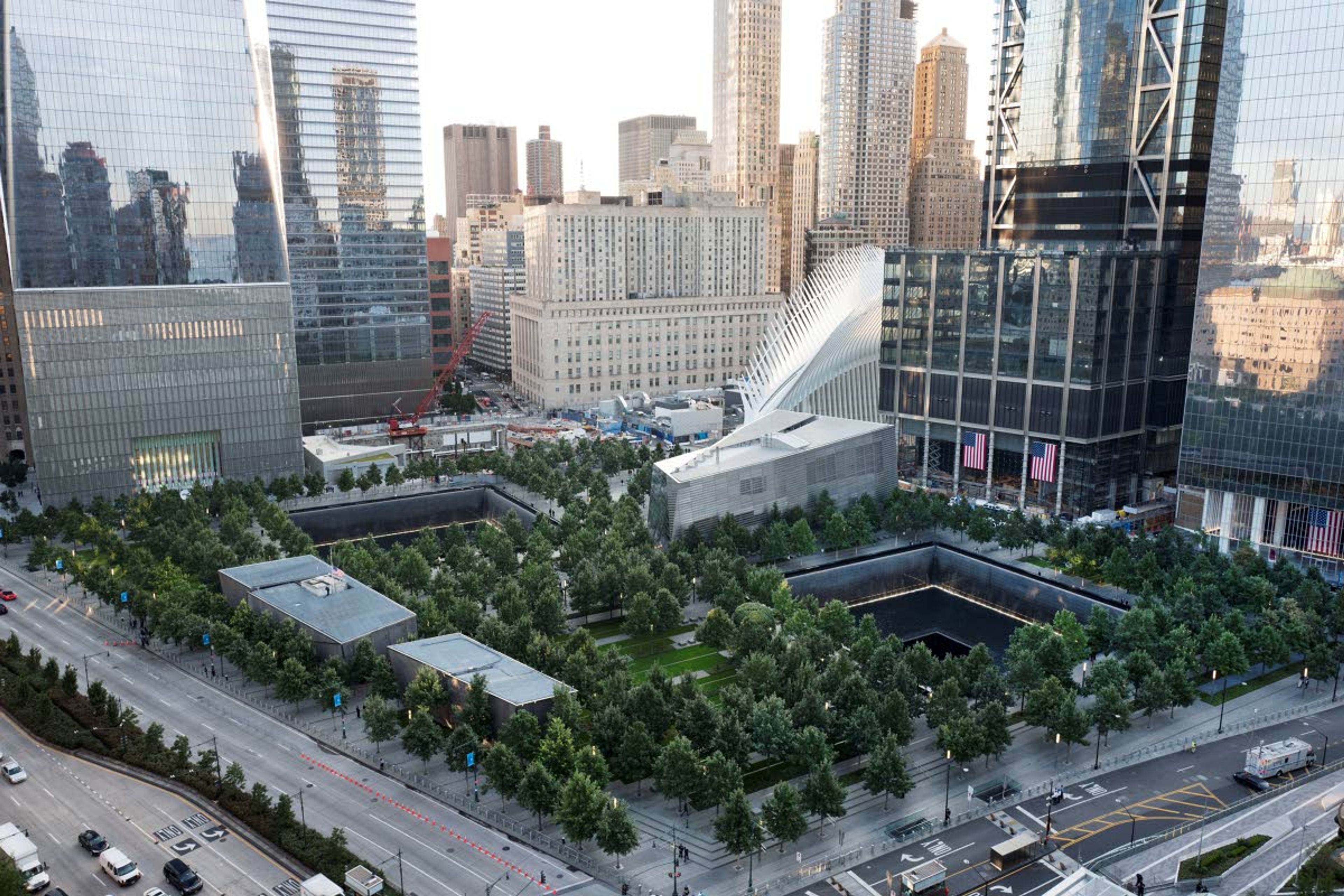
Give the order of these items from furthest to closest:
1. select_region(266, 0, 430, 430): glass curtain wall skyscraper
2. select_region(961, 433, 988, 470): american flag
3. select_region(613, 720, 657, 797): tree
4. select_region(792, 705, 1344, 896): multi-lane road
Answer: select_region(266, 0, 430, 430): glass curtain wall skyscraper < select_region(961, 433, 988, 470): american flag < select_region(613, 720, 657, 797): tree < select_region(792, 705, 1344, 896): multi-lane road

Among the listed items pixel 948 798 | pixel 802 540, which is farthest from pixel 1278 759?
pixel 802 540

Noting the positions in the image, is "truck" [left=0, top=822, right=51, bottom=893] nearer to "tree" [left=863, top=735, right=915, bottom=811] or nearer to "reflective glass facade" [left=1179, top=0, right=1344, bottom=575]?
"tree" [left=863, top=735, right=915, bottom=811]

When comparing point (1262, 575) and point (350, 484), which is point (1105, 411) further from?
point (350, 484)

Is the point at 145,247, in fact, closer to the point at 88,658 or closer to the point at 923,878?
the point at 88,658

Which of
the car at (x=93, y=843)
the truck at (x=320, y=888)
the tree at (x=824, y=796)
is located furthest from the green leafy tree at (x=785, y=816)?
the car at (x=93, y=843)

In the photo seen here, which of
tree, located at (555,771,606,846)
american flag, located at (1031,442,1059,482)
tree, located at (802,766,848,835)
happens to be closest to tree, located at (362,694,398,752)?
tree, located at (555,771,606,846)

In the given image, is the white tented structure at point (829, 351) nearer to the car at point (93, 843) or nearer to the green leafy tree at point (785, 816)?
the green leafy tree at point (785, 816)
